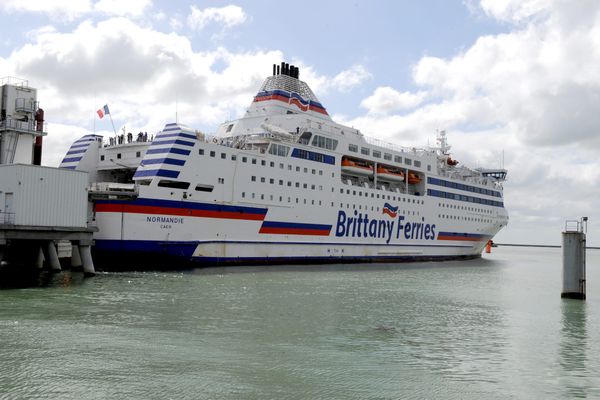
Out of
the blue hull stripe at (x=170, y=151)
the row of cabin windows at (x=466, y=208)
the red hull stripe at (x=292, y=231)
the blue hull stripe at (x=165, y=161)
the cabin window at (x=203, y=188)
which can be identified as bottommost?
the red hull stripe at (x=292, y=231)

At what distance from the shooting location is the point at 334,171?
1288 inches

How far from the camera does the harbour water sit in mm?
7934

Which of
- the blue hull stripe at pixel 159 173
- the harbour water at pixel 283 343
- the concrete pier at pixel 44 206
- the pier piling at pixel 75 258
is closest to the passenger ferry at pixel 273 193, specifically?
the blue hull stripe at pixel 159 173

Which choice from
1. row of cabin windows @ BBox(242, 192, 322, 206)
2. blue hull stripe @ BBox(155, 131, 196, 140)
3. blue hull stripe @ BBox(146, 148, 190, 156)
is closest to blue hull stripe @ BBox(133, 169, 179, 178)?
blue hull stripe @ BBox(146, 148, 190, 156)

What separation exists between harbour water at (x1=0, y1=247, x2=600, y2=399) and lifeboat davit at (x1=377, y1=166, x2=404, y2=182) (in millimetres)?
A: 17725

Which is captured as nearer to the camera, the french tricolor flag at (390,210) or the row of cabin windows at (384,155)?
the row of cabin windows at (384,155)

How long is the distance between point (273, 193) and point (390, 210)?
10.6 m

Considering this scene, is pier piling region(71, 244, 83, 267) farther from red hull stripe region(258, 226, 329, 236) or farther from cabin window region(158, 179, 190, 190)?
red hull stripe region(258, 226, 329, 236)

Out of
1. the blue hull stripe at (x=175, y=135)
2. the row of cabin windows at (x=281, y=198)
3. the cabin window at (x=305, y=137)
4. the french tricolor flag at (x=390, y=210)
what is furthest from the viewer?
the french tricolor flag at (x=390, y=210)

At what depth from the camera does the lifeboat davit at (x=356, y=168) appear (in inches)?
1332

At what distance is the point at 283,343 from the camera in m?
10.6

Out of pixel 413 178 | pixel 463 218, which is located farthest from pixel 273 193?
pixel 463 218

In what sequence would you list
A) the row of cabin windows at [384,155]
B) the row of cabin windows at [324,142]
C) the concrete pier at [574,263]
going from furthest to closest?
1. the row of cabin windows at [384,155]
2. the row of cabin windows at [324,142]
3. the concrete pier at [574,263]

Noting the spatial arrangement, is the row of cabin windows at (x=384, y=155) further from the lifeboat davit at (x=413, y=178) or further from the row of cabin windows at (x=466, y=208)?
the row of cabin windows at (x=466, y=208)
